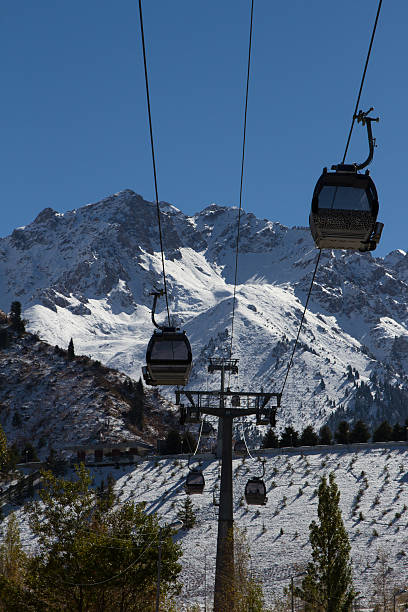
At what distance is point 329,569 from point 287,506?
2439cm

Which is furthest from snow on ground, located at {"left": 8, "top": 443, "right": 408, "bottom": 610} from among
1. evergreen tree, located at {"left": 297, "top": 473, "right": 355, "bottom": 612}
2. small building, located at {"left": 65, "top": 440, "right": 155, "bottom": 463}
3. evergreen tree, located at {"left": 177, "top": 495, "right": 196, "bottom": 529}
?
evergreen tree, located at {"left": 297, "top": 473, "right": 355, "bottom": 612}

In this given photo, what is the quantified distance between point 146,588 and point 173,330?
1268 centimetres

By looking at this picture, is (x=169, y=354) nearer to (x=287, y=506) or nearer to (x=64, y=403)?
(x=287, y=506)

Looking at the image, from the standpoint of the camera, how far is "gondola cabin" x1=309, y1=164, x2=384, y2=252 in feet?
50.0

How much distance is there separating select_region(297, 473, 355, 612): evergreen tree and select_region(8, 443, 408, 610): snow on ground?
741 cm

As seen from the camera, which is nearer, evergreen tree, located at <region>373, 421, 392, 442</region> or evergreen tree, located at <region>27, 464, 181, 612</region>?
evergreen tree, located at <region>27, 464, 181, 612</region>

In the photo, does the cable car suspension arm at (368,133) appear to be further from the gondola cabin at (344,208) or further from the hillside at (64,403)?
the hillside at (64,403)

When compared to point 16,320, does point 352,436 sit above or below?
below

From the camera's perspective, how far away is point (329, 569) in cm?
4106

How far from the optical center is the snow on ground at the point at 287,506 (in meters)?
54.6

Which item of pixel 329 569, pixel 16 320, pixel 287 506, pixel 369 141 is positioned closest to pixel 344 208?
pixel 369 141

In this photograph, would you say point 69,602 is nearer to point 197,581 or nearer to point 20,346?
point 197,581

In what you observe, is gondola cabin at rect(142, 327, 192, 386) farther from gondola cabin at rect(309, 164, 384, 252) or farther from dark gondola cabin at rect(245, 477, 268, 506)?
dark gondola cabin at rect(245, 477, 268, 506)

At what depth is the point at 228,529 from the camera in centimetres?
3169
